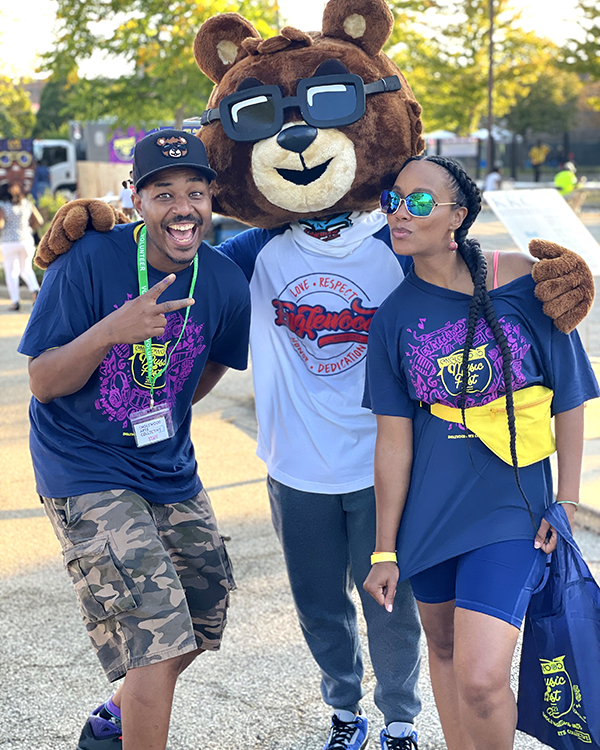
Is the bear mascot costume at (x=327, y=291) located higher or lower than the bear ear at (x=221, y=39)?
lower

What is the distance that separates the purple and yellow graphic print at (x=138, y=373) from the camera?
101 inches

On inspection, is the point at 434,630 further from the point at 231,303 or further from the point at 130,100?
the point at 130,100

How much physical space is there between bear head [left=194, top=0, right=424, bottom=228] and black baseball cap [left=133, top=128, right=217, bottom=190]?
39cm

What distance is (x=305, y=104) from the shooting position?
9.57 feet

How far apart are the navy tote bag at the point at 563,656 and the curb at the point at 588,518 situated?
2.60 m

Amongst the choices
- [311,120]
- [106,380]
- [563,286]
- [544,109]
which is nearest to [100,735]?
[106,380]

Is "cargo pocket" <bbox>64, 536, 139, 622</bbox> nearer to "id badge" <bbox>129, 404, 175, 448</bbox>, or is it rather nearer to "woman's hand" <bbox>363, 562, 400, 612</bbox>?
"id badge" <bbox>129, 404, 175, 448</bbox>

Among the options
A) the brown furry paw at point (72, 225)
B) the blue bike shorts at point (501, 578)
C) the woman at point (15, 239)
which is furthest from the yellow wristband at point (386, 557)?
the woman at point (15, 239)

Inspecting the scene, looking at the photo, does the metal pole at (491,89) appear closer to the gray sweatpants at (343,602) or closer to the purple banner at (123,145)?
the purple banner at (123,145)

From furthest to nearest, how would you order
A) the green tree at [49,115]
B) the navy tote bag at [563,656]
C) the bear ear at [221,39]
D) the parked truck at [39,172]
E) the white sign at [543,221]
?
1. the green tree at [49,115]
2. the parked truck at [39,172]
3. the white sign at [543,221]
4. the bear ear at [221,39]
5. the navy tote bag at [563,656]

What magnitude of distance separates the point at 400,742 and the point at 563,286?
1.58 m

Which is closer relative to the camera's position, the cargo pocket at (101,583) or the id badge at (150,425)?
the cargo pocket at (101,583)

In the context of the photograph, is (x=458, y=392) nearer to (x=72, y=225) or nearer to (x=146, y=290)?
(x=146, y=290)

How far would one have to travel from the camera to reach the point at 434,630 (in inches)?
98.0
